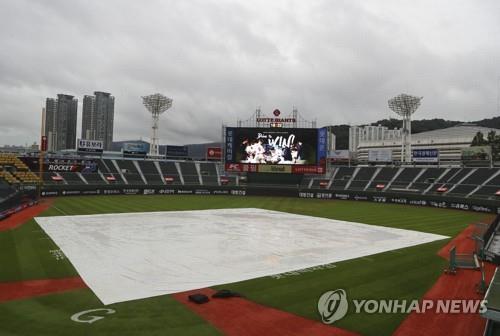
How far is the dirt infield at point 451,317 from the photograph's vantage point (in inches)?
448

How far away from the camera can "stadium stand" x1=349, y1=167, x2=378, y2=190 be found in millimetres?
73963

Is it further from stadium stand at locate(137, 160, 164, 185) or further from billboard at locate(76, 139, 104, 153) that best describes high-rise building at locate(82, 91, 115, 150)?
stadium stand at locate(137, 160, 164, 185)

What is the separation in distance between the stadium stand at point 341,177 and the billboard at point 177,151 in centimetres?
4254

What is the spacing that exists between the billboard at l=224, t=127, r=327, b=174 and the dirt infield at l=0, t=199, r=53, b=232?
116 feet

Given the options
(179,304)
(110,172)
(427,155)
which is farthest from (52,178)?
(427,155)

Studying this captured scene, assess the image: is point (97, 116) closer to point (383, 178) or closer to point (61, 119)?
point (61, 119)

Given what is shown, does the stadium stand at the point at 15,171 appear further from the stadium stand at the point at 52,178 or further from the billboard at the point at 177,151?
the billboard at the point at 177,151

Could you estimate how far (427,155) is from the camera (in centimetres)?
7794

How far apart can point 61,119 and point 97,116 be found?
24540mm

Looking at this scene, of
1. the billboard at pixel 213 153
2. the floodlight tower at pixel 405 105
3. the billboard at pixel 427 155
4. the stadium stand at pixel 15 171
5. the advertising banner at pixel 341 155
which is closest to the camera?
the stadium stand at pixel 15 171

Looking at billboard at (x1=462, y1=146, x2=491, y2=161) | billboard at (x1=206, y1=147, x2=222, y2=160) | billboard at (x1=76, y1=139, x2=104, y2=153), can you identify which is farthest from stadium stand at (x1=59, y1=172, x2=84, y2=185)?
billboard at (x1=462, y1=146, x2=491, y2=161)

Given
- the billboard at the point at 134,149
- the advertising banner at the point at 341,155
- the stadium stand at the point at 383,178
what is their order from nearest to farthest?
the stadium stand at the point at 383,178, the billboard at the point at 134,149, the advertising banner at the point at 341,155

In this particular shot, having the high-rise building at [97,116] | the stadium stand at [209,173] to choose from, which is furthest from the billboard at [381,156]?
the high-rise building at [97,116]

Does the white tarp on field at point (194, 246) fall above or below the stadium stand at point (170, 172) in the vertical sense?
below
